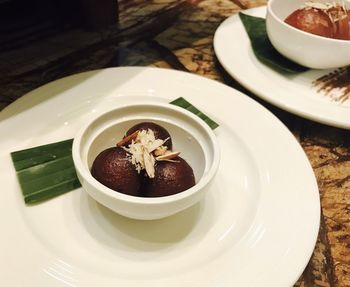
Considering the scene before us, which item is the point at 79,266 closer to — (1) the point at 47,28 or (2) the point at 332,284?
(2) the point at 332,284

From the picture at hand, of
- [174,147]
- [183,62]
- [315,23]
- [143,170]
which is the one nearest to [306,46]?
[315,23]

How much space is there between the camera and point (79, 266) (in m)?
0.53

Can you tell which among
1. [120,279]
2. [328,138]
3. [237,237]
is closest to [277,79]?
[328,138]

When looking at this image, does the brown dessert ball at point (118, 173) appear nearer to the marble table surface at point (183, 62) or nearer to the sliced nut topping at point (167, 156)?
the sliced nut topping at point (167, 156)

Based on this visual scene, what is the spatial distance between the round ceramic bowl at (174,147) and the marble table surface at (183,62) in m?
0.20

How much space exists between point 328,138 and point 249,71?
0.22m

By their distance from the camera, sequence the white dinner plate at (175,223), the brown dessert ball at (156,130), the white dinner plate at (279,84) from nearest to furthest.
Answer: the white dinner plate at (175,223), the brown dessert ball at (156,130), the white dinner plate at (279,84)

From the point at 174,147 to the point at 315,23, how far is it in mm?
445

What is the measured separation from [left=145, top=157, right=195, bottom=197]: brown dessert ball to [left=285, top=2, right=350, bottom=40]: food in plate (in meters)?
0.50

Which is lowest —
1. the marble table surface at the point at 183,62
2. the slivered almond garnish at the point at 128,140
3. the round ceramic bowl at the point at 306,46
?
the marble table surface at the point at 183,62

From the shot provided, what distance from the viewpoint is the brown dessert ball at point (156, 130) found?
25.0 inches

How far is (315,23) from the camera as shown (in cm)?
90

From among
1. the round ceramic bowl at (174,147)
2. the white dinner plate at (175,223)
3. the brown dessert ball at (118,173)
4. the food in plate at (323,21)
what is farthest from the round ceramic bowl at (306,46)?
the brown dessert ball at (118,173)

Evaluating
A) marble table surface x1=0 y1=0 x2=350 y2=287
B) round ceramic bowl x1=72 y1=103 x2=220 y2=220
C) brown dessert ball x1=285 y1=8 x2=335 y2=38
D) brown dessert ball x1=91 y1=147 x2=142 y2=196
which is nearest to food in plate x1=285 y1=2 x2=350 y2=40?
brown dessert ball x1=285 y1=8 x2=335 y2=38
